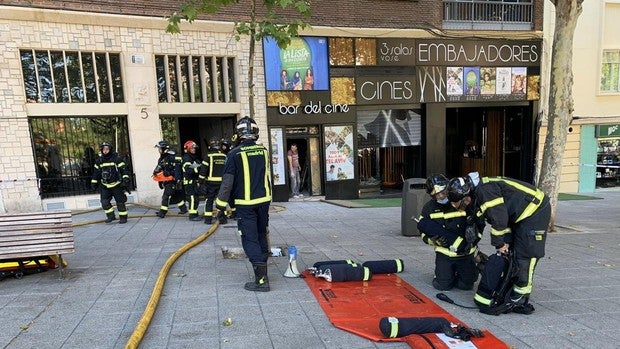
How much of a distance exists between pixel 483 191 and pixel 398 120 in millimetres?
10478

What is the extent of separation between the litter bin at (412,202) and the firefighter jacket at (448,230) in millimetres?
2844

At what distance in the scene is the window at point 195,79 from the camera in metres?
11.4

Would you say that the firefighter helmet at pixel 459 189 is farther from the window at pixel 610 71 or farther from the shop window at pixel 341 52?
the window at pixel 610 71

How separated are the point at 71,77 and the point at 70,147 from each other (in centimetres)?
188

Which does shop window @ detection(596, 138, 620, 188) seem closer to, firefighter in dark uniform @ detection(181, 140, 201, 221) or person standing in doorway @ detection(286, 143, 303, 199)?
person standing in doorway @ detection(286, 143, 303, 199)

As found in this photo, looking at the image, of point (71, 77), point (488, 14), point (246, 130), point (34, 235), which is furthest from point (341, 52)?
point (34, 235)

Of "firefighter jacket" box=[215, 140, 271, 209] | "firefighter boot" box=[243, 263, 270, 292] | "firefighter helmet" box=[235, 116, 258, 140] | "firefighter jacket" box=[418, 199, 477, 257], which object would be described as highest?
"firefighter helmet" box=[235, 116, 258, 140]

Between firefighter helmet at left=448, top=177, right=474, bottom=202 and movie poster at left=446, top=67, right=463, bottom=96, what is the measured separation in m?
10.8

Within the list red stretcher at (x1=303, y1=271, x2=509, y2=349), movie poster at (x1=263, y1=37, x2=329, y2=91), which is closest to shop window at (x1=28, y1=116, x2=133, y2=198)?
movie poster at (x1=263, y1=37, x2=329, y2=91)

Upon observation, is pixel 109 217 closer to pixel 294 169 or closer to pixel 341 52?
pixel 294 169

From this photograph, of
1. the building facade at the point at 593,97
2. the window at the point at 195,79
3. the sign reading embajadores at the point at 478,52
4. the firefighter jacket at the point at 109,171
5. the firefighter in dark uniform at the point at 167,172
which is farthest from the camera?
the building facade at the point at 593,97

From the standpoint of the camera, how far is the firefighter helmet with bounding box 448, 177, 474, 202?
153 inches

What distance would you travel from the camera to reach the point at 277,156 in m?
12.4

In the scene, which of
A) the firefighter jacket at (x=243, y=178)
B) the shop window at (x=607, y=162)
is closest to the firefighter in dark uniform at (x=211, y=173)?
the firefighter jacket at (x=243, y=178)
